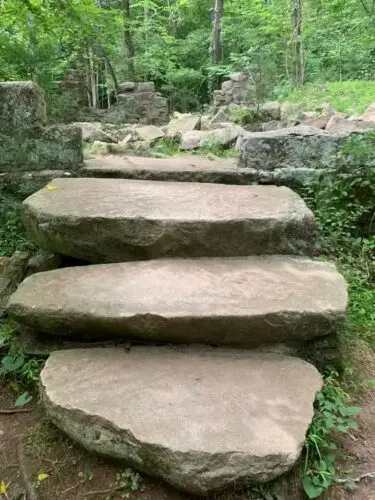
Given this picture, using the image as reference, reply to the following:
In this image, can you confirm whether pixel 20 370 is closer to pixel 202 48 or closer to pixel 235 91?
pixel 235 91

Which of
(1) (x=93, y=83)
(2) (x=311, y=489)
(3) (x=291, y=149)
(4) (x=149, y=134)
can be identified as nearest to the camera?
(2) (x=311, y=489)

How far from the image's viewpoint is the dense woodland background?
8.03 metres

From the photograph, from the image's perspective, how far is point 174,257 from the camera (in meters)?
2.51

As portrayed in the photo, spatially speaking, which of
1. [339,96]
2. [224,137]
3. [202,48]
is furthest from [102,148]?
[202,48]

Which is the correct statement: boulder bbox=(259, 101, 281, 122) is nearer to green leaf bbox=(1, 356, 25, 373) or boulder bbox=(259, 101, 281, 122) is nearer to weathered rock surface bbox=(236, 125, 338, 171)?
weathered rock surface bbox=(236, 125, 338, 171)

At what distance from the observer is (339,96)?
8812 millimetres

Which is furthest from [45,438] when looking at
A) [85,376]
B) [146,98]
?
[146,98]

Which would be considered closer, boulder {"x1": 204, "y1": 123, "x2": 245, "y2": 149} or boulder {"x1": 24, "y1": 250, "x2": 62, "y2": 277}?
boulder {"x1": 24, "y1": 250, "x2": 62, "y2": 277}

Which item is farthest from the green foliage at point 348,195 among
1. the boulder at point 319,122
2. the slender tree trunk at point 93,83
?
the slender tree trunk at point 93,83

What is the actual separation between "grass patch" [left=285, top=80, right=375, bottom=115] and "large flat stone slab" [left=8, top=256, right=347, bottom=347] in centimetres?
544

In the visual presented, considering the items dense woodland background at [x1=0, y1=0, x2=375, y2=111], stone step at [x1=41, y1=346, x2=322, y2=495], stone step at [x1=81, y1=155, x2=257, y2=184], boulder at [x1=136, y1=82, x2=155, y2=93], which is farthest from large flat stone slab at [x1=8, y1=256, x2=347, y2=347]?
boulder at [x1=136, y1=82, x2=155, y2=93]

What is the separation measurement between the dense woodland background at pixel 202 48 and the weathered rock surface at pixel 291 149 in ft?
12.5

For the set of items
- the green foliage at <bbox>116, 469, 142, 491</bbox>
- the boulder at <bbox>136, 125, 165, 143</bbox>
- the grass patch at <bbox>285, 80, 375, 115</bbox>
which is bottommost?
the green foliage at <bbox>116, 469, 142, 491</bbox>

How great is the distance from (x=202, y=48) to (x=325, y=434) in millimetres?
19640
